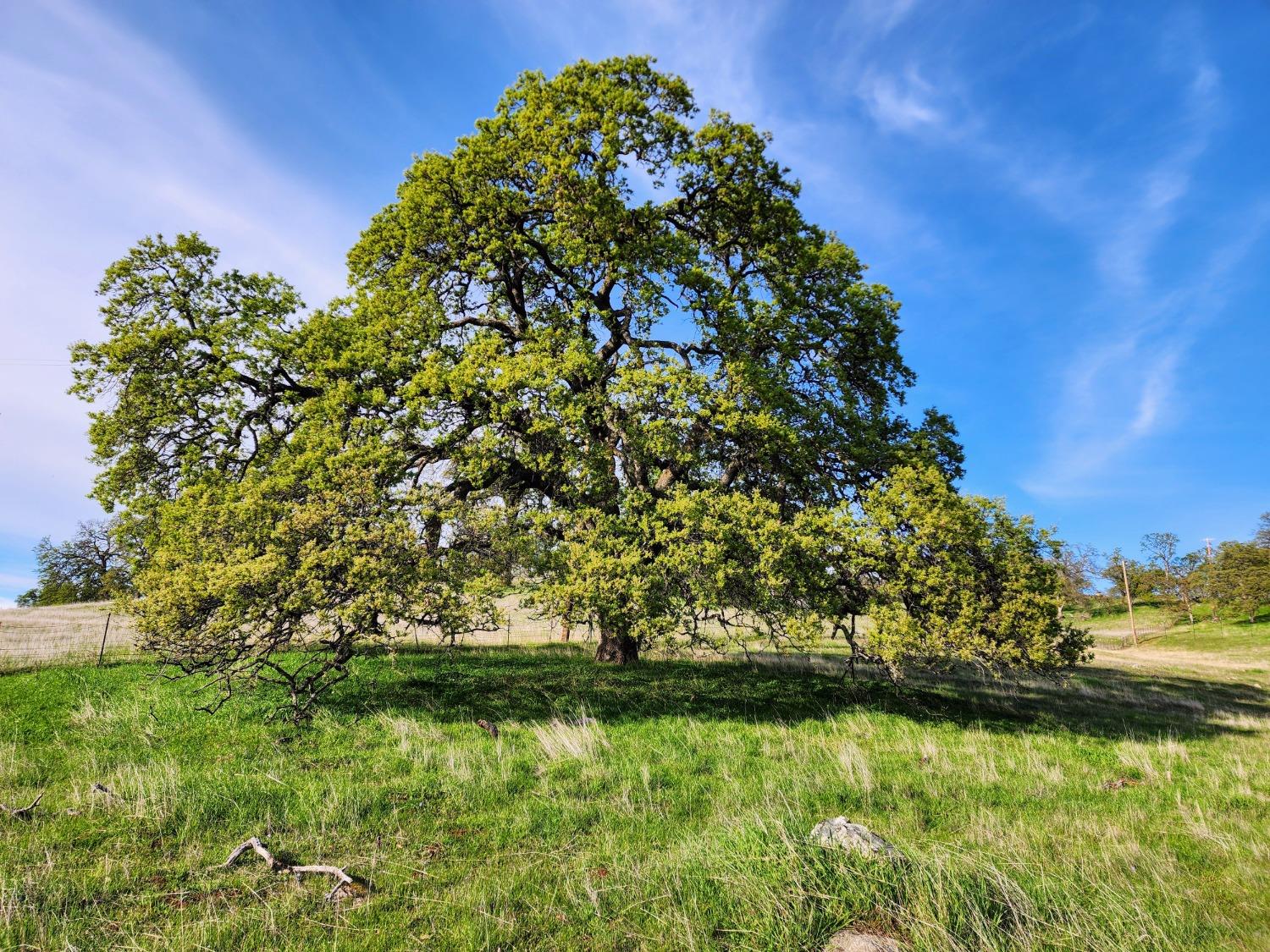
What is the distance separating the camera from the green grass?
16.4 feet

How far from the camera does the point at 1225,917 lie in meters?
5.72

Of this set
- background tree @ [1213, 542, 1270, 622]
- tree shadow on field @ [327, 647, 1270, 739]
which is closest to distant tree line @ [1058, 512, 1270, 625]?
background tree @ [1213, 542, 1270, 622]

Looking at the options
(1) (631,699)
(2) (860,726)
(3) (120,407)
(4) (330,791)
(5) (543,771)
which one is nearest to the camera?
(4) (330,791)

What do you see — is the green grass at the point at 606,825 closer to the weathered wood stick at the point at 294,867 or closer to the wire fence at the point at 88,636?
the weathered wood stick at the point at 294,867

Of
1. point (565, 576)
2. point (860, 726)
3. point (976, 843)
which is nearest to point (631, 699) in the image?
point (565, 576)

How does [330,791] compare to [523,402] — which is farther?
[523,402]

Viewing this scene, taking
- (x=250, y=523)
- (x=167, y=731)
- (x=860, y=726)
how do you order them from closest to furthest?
(x=167, y=731)
(x=250, y=523)
(x=860, y=726)

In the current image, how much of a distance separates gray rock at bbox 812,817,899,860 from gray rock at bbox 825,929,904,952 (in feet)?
2.88

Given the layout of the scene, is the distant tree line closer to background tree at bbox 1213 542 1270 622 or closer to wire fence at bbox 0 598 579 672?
background tree at bbox 1213 542 1270 622

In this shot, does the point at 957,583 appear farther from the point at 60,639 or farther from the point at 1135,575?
the point at 1135,575

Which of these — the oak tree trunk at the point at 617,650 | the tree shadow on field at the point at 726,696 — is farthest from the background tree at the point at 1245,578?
the oak tree trunk at the point at 617,650

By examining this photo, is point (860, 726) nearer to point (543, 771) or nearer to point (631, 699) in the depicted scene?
point (631, 699)

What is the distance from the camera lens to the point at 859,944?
452cm

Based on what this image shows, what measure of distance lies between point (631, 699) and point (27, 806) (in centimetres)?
1118
